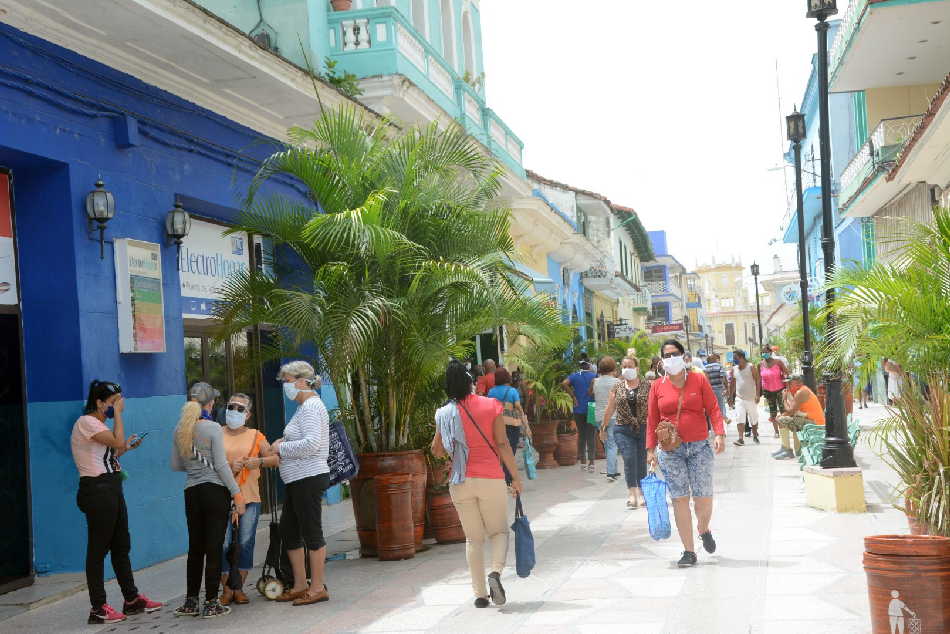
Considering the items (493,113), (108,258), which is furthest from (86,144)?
(493,113)

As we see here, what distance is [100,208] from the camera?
9344 millimetres

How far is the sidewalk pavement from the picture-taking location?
21.6 ft

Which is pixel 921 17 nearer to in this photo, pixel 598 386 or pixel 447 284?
pixel 598 386

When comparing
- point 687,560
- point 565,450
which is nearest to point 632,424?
point 687,560

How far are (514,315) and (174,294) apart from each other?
133 inches

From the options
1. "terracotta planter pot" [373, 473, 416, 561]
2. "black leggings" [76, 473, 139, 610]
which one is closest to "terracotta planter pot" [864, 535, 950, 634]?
"terracotta planter pot" [373, 473, 416, 561]

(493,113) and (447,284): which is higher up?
(493,113)

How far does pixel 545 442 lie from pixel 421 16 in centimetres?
738

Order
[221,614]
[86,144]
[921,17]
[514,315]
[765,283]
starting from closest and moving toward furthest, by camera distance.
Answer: [221,614] → [86,144] → [514,315] → [921,17] → [765,283]

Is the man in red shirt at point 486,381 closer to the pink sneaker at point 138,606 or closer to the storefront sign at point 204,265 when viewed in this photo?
the storefront sign at point 204,265

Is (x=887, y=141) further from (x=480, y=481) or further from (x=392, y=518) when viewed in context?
(x=480, y=481)

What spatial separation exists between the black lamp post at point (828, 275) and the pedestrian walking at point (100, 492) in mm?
6770

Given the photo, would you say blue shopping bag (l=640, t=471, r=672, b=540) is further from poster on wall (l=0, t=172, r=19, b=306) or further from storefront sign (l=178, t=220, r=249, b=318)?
poster on wall (l=0, t=172, r=19, b=306)

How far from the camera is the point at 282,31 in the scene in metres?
14.4
